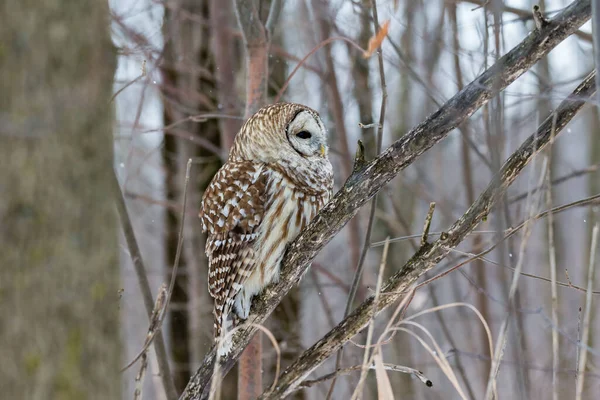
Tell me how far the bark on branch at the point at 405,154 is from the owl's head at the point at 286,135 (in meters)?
0.67

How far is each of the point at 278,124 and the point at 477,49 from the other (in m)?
1.34

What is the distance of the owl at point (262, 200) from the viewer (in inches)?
114

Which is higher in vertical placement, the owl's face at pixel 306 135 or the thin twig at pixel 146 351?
the owl's face at pixel 306 135

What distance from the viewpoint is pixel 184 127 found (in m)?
5.54

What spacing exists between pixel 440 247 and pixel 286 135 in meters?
1.10

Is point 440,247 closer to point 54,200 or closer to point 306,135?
point 306,135

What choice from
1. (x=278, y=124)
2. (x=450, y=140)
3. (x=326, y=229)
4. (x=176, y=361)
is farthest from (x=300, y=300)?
(x=326, y=229)

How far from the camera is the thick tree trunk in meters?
1.32

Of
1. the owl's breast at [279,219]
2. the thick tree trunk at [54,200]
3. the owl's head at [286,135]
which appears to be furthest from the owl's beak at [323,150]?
the thick tree trunk at [54,200]

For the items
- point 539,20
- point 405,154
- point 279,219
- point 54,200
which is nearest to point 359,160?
point 405,154

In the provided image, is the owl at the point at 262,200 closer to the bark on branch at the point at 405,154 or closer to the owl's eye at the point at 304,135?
the owl's eye at the point at 304,135

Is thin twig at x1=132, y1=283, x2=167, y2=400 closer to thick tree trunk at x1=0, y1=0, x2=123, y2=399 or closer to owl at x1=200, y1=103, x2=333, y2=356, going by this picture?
owl at x1=200, y1=103, x2=333, y2=356

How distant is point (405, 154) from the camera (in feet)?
6.72

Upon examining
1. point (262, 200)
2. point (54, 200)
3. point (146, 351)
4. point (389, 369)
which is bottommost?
point (389, 369)
